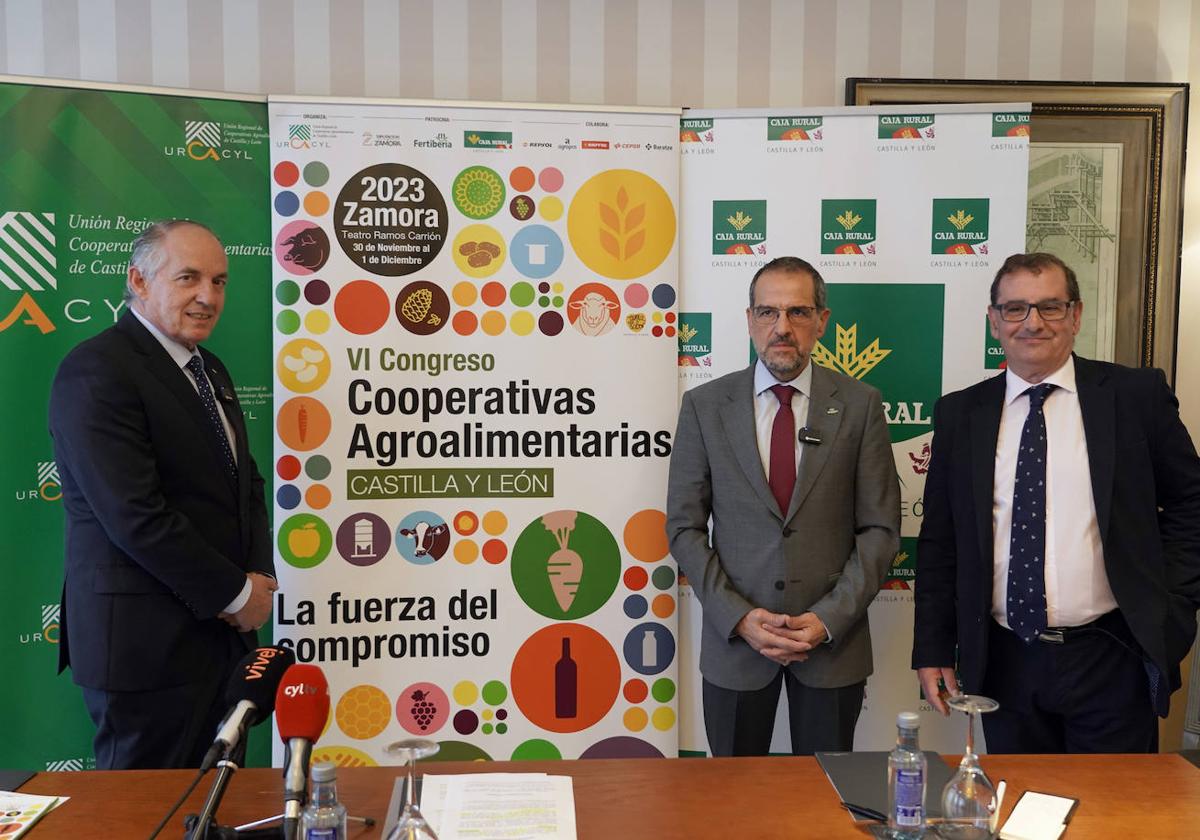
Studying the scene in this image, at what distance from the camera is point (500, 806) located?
169cm

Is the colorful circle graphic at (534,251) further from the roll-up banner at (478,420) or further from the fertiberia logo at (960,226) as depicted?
the fertiberia logo at (960,226)

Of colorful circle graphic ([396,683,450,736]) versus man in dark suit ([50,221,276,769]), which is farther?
colorful circle graphic ([396,683,450,736])

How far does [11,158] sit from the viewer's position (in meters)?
3.07

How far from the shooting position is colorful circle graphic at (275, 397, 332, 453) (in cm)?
320

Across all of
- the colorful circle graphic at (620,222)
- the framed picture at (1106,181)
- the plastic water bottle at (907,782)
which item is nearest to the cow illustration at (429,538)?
the colorful circle graphic at (620,222)

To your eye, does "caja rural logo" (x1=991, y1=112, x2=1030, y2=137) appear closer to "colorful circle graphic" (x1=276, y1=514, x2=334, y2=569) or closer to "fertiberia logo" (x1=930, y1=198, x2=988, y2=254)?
"fertiberia logo" (x1=930, y1=198, x2=988, y2=254)

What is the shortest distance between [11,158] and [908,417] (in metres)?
3.15

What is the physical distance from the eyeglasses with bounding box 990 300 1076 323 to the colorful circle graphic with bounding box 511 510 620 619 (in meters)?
1.51

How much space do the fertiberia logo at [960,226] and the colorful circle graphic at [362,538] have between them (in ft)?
7.12

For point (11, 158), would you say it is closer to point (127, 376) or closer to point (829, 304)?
point (127, 376)

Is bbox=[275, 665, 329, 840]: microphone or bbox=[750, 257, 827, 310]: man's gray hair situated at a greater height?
bbox=[750, 257, 827, 310]: man's gray hair

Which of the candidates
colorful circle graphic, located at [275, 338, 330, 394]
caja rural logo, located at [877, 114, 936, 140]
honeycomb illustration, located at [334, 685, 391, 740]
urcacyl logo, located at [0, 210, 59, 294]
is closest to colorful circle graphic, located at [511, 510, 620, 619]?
honeycomb illustration, located at [334, 685, 391, 740]

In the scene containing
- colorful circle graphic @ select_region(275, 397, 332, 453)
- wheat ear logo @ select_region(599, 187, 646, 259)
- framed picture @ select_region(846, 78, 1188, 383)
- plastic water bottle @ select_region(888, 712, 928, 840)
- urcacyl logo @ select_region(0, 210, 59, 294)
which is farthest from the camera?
framed picture @ select_region(846, 78, 1188, 383)

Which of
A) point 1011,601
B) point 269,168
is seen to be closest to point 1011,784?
point 1011,601
